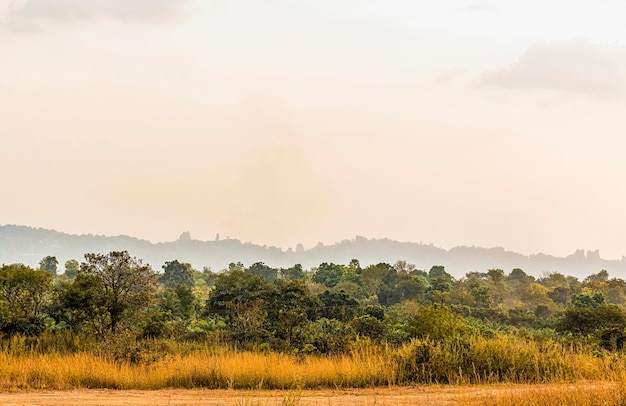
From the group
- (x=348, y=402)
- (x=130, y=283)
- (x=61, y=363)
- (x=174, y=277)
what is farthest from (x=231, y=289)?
(x=174, y=277)

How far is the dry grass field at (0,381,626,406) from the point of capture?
477 inches

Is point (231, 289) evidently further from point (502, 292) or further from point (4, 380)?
point (502, 292)

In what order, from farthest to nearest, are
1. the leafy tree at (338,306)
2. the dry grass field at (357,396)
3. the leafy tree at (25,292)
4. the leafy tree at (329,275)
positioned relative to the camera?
the leafy tree at (329,275) < the leafy tree at (338,306) < the leafy tree at (25,292) < the dry grass field at (357,396)

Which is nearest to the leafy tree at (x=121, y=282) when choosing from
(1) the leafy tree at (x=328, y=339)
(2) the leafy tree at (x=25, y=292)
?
(2) the leafy tree at (x=25, y=292)

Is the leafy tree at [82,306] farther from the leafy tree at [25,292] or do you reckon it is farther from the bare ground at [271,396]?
the bare ground at [271,396]

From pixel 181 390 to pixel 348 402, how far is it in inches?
189

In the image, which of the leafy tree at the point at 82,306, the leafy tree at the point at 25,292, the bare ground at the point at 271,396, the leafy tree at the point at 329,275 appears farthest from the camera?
the leafy tree at the point at 329,275

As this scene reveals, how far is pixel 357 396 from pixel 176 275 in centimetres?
6773

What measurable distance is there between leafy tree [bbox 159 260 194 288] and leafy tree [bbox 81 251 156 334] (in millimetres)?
52864

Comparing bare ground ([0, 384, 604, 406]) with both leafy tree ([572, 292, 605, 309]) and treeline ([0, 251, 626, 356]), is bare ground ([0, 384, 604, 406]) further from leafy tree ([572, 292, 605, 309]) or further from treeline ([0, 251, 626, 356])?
leafy tree ([572, 292, 605, 309])

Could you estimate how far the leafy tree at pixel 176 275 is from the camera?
78688mm

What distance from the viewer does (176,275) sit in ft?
262

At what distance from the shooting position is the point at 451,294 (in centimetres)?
5681

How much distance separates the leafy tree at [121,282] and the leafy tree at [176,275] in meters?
52.9
